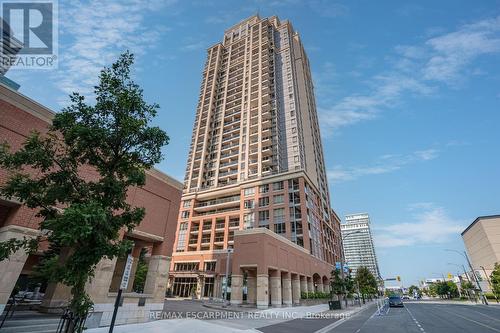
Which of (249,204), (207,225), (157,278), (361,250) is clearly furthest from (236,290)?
(361,250)

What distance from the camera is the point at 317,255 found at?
186ft

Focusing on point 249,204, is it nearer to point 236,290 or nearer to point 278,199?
point 278,199

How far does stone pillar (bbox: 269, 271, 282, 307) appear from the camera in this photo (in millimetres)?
35375

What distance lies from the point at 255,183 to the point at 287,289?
2632cm

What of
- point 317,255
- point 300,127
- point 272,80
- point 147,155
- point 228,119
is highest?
point 272,80

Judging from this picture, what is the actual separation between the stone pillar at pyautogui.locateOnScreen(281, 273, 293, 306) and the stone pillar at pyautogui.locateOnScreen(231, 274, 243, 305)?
8.29m

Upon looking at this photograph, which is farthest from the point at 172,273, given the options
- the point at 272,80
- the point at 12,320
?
the point at 272,80

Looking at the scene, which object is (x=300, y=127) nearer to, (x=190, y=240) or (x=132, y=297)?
(x=190, y=240)

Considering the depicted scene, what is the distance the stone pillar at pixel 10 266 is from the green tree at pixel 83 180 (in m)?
3.74

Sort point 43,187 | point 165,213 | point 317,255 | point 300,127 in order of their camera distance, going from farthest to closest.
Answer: point 300,127, point 317,255, point 165,213, point 43,187

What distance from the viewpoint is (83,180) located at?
8312mm

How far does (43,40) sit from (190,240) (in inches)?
2200

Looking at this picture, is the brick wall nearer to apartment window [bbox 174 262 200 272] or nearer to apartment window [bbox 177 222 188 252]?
apartment window [bbox 174 262 200 272]

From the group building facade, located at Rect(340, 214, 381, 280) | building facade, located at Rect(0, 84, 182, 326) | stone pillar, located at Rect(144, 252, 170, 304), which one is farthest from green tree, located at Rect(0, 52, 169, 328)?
building facade, located at Rect(340, 214, 381, 280)
